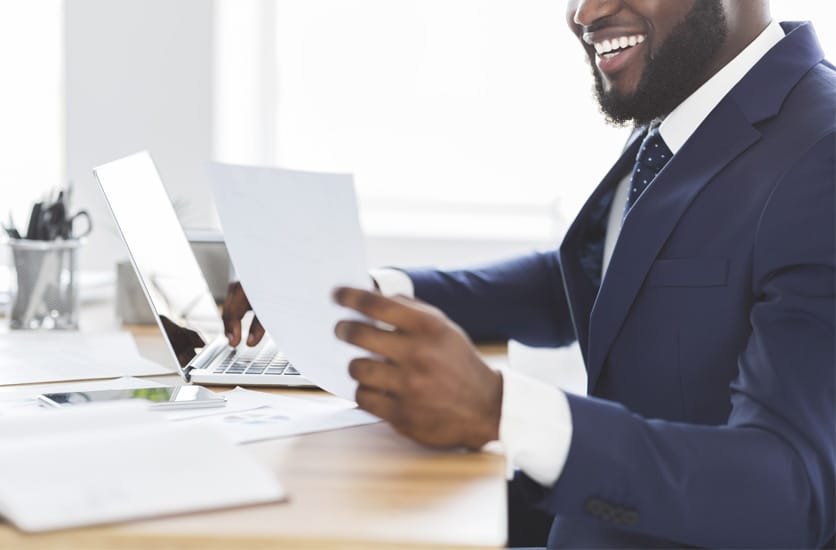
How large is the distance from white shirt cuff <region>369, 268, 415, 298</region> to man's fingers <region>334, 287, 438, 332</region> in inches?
25.3

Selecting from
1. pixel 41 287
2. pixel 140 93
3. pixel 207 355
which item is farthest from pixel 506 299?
pixel 140 93

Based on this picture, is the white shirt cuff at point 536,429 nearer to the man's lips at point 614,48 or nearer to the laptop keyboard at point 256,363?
the laptop keyboard at point 256,363

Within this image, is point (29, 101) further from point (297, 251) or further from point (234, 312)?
point (297, 251)

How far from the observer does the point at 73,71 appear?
2383 mm

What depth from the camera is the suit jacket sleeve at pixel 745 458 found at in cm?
87

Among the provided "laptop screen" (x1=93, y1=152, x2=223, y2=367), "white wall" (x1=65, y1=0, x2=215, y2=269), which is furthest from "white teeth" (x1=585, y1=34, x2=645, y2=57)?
"white wall" (x1=65, y1=0, x2=215, y2=269)

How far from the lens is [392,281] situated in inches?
61.2

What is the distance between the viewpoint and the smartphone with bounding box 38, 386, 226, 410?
109 cm

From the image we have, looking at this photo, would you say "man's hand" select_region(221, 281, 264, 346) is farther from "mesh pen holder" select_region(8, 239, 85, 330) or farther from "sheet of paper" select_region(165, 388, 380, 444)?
"mesh pen holder" select_region(8, 239, 85, 330)

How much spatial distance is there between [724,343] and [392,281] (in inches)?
23.4

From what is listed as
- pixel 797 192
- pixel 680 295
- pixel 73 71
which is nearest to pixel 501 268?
pixel 680 295

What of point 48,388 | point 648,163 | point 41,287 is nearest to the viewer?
point 48,388

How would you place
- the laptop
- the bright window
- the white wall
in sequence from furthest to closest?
the bright window → the white wall → the laptop

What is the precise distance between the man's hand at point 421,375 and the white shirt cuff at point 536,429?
0.01 m
